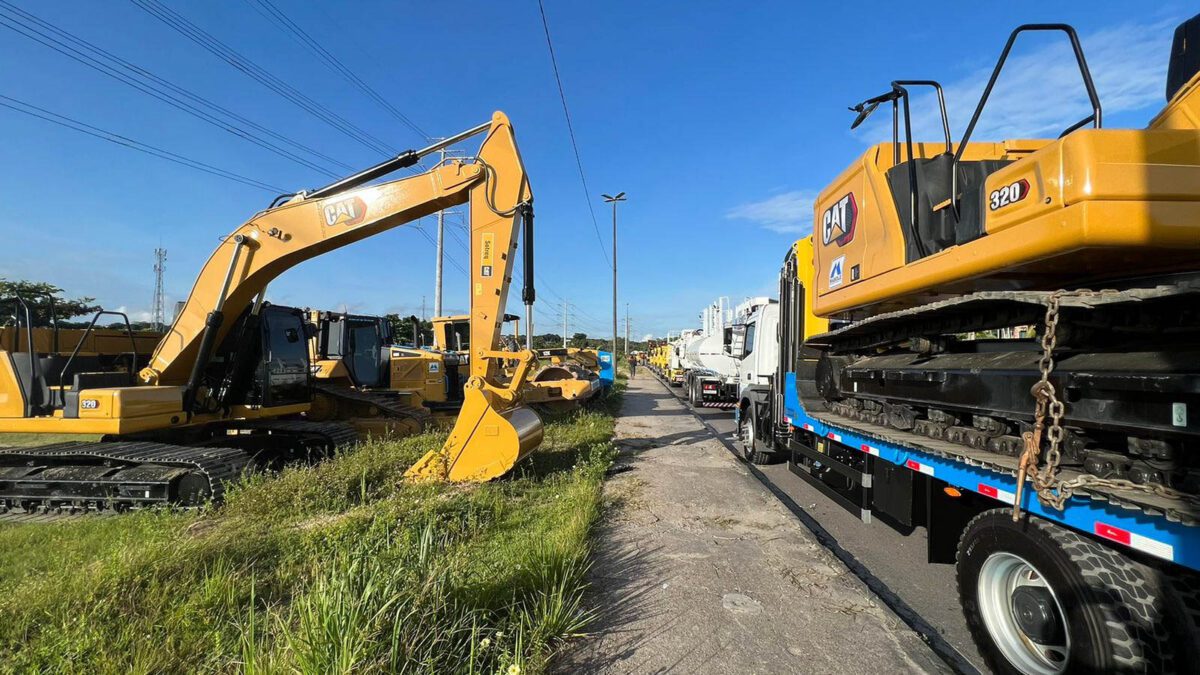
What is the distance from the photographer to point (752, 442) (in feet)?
30.7

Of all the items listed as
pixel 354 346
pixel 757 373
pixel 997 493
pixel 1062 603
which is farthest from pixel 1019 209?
pixel 354 346

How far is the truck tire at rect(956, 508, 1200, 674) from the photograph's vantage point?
2.27 meters

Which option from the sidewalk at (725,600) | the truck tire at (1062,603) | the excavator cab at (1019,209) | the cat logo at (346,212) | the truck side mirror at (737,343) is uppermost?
the cat logo at (346,212)

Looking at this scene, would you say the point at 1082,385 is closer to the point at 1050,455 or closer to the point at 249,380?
the point at 1050,455

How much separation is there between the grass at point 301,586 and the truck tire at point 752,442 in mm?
3923

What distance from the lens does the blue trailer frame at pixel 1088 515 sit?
6.91 feet

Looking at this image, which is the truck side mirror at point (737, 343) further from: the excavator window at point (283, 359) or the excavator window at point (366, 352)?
the excavator window at point (366, 352)

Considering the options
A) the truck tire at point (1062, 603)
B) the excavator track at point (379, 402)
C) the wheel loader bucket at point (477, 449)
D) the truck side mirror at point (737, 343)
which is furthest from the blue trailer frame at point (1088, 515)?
the excavator track at point (379, 402)

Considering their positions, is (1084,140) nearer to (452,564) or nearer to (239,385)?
(452,564)

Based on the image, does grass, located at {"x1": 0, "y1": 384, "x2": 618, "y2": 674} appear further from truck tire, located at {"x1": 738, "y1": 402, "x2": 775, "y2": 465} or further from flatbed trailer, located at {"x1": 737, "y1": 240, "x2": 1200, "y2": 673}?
truck tire, located at {"x1": 738, "y1": 402, "x2": 775, "y2": 465}

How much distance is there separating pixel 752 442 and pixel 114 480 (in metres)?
8.32

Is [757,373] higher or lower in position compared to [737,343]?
lower

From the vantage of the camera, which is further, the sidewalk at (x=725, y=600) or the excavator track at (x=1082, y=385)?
the sidewalk at (x=725, y=600)

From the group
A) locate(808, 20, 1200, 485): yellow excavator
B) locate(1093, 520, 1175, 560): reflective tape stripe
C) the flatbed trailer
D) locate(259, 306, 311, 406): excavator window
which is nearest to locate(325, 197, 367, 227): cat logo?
locate(259, 306, 311, 406): excavator window
